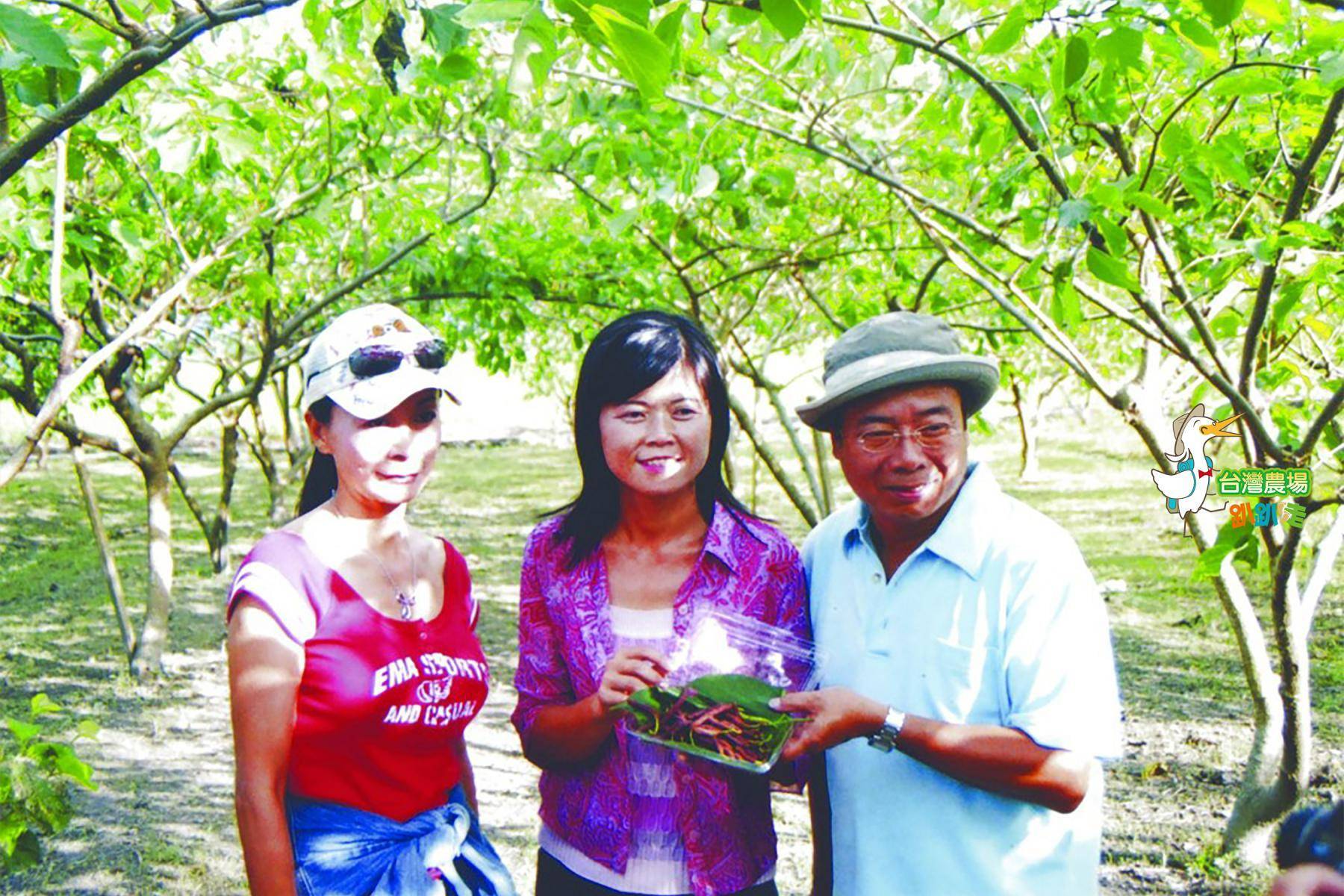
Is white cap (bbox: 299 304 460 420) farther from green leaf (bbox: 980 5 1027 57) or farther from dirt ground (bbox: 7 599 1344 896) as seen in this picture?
dirt ground (bbox: 7 599 1344 896)

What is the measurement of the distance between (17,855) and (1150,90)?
4146 millimetres

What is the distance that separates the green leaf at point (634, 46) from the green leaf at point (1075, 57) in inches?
49.6

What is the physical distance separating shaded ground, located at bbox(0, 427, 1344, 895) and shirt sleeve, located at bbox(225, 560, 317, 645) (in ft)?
9.68

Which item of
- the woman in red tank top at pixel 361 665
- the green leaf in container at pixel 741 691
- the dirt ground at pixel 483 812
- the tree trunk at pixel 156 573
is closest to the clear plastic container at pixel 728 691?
the green leaf in container at pixel 741 691

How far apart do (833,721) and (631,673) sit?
355mm

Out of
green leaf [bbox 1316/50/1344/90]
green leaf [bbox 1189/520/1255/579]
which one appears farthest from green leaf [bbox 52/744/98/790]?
green leaf [bbox 1316/50/1344/90]

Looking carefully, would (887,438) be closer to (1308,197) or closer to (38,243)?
(38,243)

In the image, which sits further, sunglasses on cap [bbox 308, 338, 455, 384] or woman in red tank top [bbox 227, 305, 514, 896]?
sunglasses on cap [bbox 308, 338, 455, 384]

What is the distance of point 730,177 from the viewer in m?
4.76

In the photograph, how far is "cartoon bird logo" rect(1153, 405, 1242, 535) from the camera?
12.6 ft

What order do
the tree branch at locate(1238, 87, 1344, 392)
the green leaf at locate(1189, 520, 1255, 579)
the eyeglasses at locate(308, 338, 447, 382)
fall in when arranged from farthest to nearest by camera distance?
1. the tree branch at locate(1238, 87, 1344, 392)
2. the green leaf at locate(1189, 520, 1255, 579)
3. the eyeglasses at locate(308, 338, 447, 382)

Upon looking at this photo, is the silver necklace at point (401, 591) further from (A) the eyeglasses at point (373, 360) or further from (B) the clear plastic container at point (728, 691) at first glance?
(B) the clear plastic container at point (728, 691)

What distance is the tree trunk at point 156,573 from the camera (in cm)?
657

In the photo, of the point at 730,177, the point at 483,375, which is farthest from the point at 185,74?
the point at 483,375
